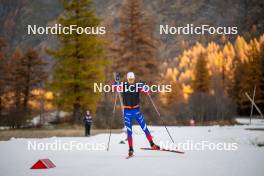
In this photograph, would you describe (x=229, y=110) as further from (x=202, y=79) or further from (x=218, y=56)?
(x=218, y=56)

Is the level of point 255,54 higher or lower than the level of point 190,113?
higher

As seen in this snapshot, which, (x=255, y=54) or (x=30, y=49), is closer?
(x=30, y=49)

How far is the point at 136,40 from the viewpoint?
135ft

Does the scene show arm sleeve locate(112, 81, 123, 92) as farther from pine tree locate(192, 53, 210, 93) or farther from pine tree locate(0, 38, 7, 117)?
pine tree locate(192, 53, 210, 93)

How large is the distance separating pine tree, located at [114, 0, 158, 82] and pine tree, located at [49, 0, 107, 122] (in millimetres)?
8032

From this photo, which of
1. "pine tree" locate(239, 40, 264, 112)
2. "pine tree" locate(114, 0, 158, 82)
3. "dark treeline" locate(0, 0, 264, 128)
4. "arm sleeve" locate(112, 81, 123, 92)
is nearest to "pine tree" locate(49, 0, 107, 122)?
"dark treeline" locate(0, 0, 264, 128)

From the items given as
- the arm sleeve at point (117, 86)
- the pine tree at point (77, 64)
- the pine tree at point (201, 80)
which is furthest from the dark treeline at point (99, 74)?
the arm sleeve at point (117, 86)

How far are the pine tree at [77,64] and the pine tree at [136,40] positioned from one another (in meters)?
8.03

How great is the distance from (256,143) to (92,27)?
2131 cm

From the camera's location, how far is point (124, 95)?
11.3 meters

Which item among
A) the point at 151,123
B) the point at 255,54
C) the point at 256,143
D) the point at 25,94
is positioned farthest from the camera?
the point at 255,54

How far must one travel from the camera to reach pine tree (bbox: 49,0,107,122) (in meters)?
31.9

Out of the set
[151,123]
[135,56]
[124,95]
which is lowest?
[151,123]

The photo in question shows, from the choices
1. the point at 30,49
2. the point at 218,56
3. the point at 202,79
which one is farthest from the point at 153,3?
the point at 30,49
